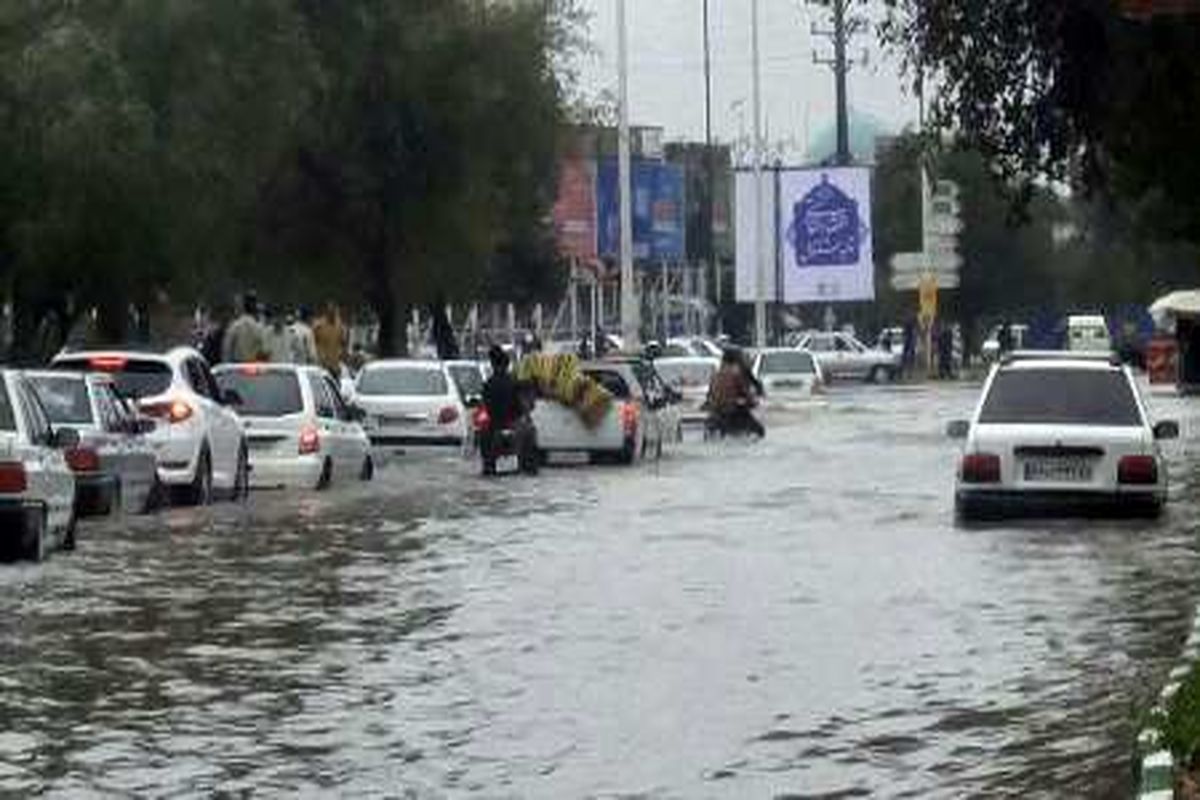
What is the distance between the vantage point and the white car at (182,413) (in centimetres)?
2825

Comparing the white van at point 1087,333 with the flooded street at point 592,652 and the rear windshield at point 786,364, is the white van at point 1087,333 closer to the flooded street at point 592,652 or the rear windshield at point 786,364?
the rear windshield at point 786,364

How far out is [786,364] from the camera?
2525 inches

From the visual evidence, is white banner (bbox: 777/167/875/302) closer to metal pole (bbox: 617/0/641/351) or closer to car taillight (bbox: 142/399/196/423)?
metal pole (bbox: 617/0/641/351)

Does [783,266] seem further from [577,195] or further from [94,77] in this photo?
[94,77]

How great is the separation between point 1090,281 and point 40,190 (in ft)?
286

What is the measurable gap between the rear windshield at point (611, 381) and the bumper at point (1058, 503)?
47.3 ft

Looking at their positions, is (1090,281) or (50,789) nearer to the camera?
(50,789)

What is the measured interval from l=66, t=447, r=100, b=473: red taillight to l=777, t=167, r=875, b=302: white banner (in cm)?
5455

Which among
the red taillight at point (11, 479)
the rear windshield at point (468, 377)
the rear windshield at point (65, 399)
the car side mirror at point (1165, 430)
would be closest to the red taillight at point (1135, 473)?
the car side mirror at point (1165, 430)

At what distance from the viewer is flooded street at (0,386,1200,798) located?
1184 centimetres

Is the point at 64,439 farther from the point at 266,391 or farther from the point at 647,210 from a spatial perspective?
the point at 647,210

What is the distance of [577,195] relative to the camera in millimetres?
75000

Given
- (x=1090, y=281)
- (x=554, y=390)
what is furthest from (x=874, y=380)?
(x=554, y=390)

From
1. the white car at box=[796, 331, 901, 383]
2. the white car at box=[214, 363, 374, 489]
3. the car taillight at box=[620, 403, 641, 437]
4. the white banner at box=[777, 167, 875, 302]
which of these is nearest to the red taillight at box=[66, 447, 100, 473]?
the white car at box=[214, 363, 374, 489]
